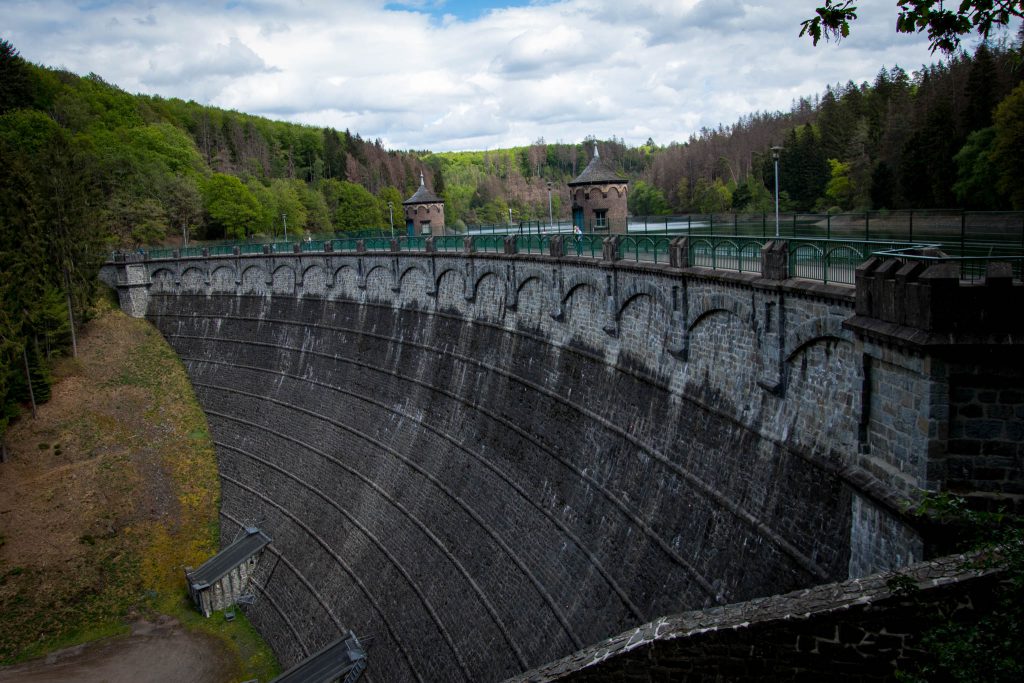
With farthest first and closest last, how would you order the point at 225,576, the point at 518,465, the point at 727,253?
the point at 225,576, the point at 518,465, the point at 727,253

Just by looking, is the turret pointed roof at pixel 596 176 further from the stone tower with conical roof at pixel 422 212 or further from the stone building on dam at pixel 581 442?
the stone tower with conical roof at pixel 422 212

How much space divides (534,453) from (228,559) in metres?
15.6

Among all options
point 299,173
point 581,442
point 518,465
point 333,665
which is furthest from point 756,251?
point 299,173

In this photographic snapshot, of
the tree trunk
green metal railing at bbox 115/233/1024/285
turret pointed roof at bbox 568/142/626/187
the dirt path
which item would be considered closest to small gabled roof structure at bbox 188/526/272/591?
the dirt path

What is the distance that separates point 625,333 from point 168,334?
1484 inches

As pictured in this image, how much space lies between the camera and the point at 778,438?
13.6 m

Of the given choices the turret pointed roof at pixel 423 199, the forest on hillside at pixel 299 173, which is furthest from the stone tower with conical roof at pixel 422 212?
the forest on hillside at pixel 299 173

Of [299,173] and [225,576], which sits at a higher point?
[299,173]

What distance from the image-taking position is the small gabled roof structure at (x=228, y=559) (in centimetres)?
3008

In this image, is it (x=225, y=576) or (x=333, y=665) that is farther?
(x=225, y=576)

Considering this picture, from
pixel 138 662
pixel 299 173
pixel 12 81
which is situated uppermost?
pixel 12 81

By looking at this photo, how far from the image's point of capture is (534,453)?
2256 centimetres

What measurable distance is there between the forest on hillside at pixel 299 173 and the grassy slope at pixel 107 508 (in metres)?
2.52

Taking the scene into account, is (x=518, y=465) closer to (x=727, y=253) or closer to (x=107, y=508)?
(x=727, y=253)
